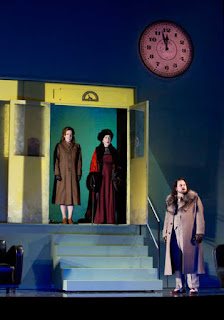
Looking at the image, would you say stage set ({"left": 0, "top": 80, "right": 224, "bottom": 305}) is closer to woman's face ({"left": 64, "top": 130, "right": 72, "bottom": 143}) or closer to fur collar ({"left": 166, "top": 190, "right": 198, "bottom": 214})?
woman's face ({"left": 64, "top": 130, "right": 72, "bottom": 143})

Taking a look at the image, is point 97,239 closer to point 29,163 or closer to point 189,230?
point 29,163

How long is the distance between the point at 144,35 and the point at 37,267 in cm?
398

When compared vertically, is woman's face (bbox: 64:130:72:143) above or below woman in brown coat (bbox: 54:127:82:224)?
above

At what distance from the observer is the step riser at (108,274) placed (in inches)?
283

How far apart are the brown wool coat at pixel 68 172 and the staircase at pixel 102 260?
0.99m

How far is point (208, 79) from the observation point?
9133mm

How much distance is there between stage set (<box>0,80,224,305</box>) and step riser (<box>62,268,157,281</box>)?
1cm

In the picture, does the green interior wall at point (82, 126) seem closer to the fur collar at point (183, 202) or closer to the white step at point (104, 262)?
the white step at point (104, 262)

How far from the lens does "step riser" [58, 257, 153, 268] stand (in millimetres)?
7438

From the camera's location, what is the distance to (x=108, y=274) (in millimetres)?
7336

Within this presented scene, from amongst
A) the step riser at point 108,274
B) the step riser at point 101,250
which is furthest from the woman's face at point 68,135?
the step riser at point 108,274

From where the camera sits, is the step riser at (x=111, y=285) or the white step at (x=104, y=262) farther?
the white step at (x=104, y=262)
